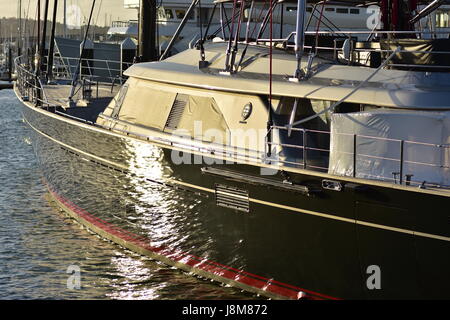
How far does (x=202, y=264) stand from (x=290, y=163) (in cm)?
294

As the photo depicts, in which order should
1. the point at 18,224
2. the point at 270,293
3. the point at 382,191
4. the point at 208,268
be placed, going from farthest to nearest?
the point at 18,224
the point at 208,268
the point at 270,293
the point at 382,191

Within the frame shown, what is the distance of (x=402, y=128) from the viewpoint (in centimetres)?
1136

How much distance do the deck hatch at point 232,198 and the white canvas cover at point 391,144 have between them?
151cm

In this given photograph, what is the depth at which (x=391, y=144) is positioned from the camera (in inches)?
450

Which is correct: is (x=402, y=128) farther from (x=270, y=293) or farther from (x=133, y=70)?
(x=133, y=70)

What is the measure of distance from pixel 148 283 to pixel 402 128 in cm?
572

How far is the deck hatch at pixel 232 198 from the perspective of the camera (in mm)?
12648

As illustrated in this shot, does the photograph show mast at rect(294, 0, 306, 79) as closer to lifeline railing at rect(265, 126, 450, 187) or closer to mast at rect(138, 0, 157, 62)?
lifeline railing at rect(265, 126, 450, 187)

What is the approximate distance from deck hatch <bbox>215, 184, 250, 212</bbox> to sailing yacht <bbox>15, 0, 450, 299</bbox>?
0.02 m

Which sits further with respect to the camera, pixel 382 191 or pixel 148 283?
pixel 148 283

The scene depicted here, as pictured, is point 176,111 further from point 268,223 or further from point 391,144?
point 391,144

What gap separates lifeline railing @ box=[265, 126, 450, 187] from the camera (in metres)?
11.0

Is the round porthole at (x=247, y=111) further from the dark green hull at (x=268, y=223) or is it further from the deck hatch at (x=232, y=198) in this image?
the deck hatch at (x=232, y=198)

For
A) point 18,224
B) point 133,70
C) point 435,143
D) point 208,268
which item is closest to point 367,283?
point 435,143
